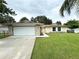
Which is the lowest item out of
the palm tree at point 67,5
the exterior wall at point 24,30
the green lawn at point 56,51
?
the green lawn at point 56,51

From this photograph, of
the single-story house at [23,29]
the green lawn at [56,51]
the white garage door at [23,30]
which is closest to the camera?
the green lawn at [56,51]

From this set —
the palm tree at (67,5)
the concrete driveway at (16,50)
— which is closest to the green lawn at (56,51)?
the concrete driveway at (16,50)

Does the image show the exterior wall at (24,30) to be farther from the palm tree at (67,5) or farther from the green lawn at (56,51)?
the palm tree at (67,5)

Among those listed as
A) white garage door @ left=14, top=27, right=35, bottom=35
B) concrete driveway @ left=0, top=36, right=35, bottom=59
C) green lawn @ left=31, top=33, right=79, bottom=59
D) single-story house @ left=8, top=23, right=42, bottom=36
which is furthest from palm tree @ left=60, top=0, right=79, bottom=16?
white garage door @ left=14, top=27, right=35, bottom=35

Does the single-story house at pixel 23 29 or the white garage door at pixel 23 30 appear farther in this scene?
the white garage door at pixel 23 30

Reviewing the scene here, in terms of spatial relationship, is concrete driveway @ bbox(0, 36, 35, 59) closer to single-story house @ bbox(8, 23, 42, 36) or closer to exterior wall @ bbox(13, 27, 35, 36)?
single-story house @ bbox(8, 23, 42, 36)

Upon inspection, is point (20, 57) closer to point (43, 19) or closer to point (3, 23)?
point (3, 23)

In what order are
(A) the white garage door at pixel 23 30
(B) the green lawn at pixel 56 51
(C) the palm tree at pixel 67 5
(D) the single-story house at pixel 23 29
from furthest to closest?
(A) the white garage door at pixel 23 30 < (D) the single-story house at pixel 23 29 < (B) the green lawn at pixel 56 51 < (C) the palm tree at pixel 67 5

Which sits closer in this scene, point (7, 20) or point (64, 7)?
point (64, 7)

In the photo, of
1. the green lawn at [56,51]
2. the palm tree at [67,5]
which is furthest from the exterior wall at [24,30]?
the palm tree at [67,5]

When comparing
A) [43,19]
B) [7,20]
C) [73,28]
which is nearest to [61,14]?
[7,20]

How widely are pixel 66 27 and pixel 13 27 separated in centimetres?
2739

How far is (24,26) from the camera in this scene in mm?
43250

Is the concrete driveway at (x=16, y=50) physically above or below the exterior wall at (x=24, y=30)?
below
